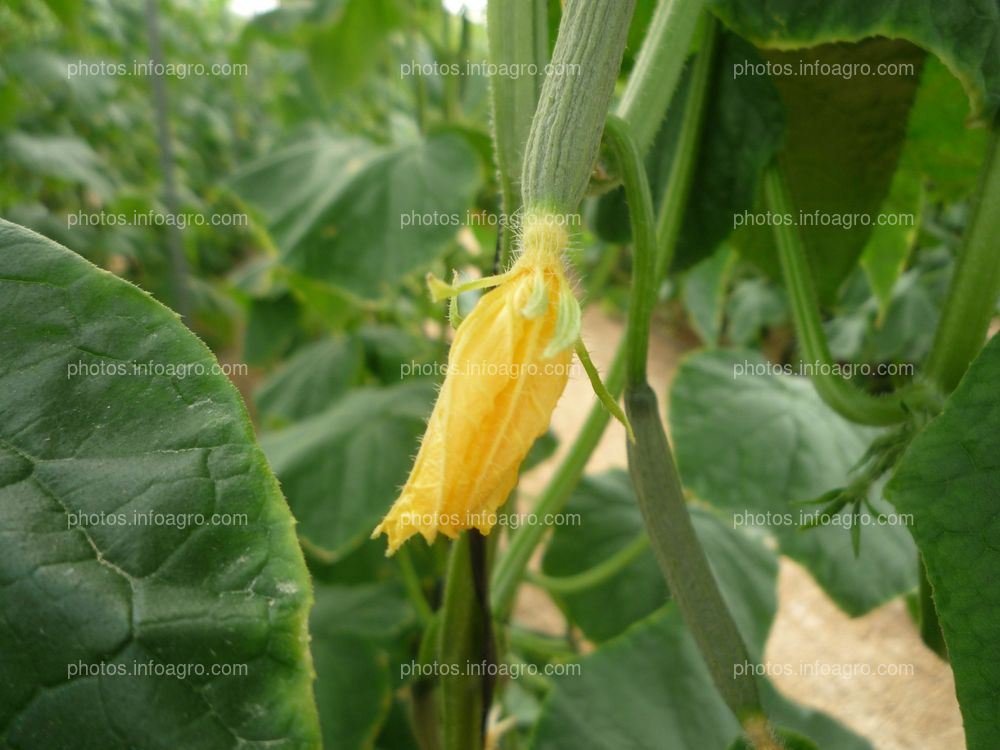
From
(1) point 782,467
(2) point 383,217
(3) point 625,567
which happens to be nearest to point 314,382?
(2) point 383,217

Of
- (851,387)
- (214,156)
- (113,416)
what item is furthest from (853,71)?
(214,156)

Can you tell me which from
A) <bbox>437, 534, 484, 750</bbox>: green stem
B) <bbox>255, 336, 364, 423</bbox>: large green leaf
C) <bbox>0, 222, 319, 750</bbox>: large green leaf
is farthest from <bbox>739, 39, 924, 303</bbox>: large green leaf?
<bbox>255, 336, 364, 423</bbox>: large green leaf

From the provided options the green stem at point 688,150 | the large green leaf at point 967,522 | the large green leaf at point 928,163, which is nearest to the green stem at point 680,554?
the large green leaf at point 967,522

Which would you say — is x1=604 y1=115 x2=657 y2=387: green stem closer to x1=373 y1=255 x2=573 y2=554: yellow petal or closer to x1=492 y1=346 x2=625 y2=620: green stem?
x1=373 y1=255 x2=573 y2=554: yellow petal

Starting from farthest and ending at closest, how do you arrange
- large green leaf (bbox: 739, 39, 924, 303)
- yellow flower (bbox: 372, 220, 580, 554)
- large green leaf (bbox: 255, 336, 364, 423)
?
1. large green leaf (bbox: 255, 336, 364, 423)
2. large green leaf (bbox: 739, 39, 924, 303)
3. yellow flower (bbox: 372, 220, 580, 554)

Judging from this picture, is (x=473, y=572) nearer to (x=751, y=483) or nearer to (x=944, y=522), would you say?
(x=944, y=522)

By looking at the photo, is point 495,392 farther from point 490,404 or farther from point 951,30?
point 951,30
